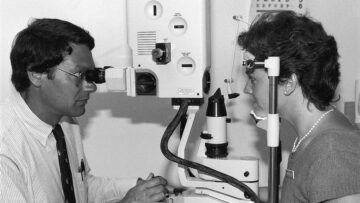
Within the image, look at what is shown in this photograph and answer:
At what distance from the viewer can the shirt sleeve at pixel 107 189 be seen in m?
1.65

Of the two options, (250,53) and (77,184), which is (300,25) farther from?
(77,184)

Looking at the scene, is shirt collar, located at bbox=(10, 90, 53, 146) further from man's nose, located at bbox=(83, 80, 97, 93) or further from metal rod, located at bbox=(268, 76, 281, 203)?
metal rod, located at bbox=(268, 76, 281, 203)

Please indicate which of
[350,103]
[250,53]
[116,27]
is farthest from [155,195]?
[350,103]

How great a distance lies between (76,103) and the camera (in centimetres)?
149

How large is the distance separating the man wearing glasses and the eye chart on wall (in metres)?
0.81

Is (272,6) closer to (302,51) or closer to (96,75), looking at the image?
(302,51)

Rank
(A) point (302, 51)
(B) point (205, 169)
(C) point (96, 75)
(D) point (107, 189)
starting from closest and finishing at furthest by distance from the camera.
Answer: (A) point (302, 51) → (B) point (205, 169) → (C) point (96, 75) → (D) point (107, 189)

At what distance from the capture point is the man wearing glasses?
4.44 feet

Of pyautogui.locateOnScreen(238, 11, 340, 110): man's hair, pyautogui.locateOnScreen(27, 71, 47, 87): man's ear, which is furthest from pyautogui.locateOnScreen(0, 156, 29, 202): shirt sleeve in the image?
pyautogui.locateOnScreen(238, 11, 340, 110): man's hair

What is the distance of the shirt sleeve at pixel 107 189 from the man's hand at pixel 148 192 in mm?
284

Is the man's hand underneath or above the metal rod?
underneath

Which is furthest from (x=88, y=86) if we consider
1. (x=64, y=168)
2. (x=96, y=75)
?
(x=64, y=168)

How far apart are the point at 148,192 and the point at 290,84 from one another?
22.6 inches

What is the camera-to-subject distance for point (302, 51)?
1.15 metres
